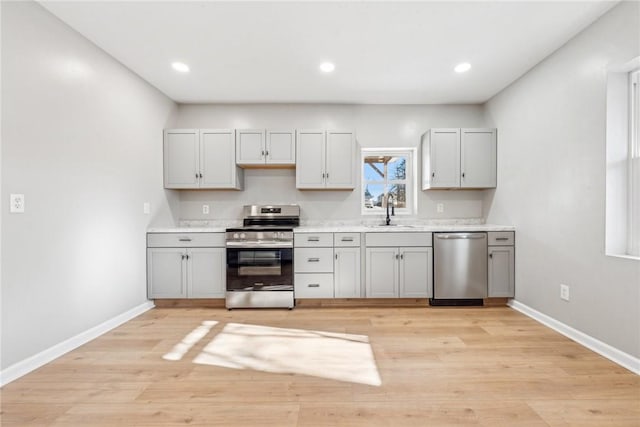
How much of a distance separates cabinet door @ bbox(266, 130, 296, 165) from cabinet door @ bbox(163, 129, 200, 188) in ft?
2.91

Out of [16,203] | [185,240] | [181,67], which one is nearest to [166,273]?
[185,240]

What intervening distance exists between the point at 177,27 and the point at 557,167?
11.0ft

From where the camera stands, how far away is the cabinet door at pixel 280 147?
3719mm

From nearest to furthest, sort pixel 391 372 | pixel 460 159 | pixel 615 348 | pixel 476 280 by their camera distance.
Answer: pixel 391 372 < pixel 615 348 < pixel 476 280 < pixel 460 159

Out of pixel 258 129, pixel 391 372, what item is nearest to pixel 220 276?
pixel 258 129

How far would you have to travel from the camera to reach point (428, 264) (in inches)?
134

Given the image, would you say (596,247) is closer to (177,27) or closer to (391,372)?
(391,372)

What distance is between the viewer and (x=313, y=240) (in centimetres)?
343

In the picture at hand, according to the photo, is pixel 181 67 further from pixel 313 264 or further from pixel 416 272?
pixel 416 272

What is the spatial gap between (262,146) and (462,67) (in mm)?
2303

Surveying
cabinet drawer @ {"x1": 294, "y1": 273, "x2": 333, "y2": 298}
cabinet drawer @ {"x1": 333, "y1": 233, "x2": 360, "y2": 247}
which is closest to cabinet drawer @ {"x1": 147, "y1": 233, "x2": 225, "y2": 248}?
cabinet drawer @ {"x1": 294, "y1": 273, "x2": 333, "y2": 298}

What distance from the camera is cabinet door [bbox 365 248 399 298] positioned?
Answer: 11.2 feet

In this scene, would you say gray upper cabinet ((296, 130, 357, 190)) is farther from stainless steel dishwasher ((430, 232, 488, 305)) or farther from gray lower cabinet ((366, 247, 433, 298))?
stainless steel dishwasher ((430, 232, 488, 305))

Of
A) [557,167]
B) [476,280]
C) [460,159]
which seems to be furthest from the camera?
[460,159]
